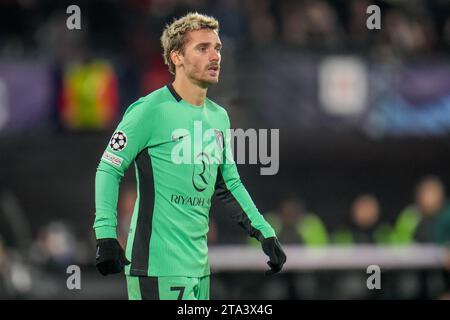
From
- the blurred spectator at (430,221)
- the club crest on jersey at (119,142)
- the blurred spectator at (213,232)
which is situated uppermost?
the club crest on jersey at (119,142)

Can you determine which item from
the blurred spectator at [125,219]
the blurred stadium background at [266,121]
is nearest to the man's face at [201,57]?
the blurred spectator at [125,219]

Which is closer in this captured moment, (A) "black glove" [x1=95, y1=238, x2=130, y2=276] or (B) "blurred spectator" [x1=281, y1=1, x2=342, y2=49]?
(A) "black glove" [x1=95, y1=238, x2=130, y2=276]

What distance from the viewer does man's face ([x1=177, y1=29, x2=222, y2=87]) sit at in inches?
218

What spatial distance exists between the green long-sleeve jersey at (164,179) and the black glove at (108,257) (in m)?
0.18

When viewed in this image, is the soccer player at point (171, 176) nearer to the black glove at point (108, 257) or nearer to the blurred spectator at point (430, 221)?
the black glove at point (108, 257)

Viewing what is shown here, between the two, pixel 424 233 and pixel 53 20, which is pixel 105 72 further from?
pixel 424 233

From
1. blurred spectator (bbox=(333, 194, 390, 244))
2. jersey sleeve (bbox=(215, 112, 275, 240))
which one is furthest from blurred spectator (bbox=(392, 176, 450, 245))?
jersey sleeve (bbox=(215, 112, 275, 240))

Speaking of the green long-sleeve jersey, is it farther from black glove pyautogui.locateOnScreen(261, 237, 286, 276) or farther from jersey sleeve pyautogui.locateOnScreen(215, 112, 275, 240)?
black glove pyautogui.locateOnScreen(261, 237, 286, 276)

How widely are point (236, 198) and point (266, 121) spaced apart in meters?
8.06

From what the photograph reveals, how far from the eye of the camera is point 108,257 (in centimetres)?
517

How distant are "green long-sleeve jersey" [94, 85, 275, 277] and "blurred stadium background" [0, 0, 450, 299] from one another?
6.58 m

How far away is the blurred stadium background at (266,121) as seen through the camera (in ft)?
41.2

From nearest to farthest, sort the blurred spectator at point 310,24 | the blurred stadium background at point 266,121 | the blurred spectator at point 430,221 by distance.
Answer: the blurred spectator at point 430,221
the blurred stadium background at point 266,121
the blurred spectator at point 310,24

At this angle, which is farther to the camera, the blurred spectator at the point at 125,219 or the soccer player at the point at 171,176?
the blurred spectator at the point at 125,219
